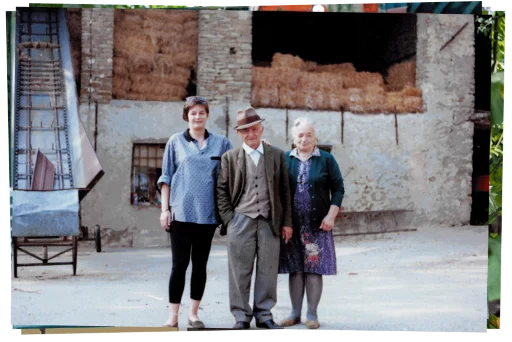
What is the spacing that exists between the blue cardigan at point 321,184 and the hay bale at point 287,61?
2.37 feet

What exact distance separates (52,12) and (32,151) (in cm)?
111

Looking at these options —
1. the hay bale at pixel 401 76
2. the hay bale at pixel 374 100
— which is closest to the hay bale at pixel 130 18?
the hay bale at pixel 374 100

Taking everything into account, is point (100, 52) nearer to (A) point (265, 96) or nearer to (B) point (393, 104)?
(A) point (265, 96)

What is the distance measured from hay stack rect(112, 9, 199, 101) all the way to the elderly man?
2.35 ft

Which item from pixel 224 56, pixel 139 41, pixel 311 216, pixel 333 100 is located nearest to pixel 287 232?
pixel 311 216

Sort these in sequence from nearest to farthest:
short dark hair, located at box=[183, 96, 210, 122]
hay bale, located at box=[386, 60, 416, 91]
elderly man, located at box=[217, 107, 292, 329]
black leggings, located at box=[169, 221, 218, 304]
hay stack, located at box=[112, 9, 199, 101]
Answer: elderly man, located at box=[217, 107, 292, 329] → black leggings, located at box=[169, 221, 218, 304] → short dark hair, located at box=[183, 96, 210, 122] → hay stack, located at box=[112, 9, 199, 101] → hay bale, located at box=[386, 60, 416, 91]

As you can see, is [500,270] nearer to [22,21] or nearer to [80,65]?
[80,65]

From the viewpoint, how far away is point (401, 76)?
634 centimetres

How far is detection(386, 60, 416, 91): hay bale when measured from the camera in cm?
632

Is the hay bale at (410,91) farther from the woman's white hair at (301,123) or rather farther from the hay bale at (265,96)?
the hay bale at (265,96)

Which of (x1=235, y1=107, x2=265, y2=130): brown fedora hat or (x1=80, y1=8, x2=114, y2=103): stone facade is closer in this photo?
(x1=235, y1=107, x2=265, y2=130): brown fedora hat

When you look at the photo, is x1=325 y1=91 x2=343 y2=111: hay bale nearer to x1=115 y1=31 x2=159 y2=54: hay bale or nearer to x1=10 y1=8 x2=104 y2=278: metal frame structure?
x1=115 y1=31 x2=159 y2=54: hay bale

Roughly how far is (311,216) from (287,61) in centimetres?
126

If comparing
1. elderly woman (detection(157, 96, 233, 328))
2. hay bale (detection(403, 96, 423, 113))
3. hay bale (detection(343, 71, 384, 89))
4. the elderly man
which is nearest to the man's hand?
the elderly man
